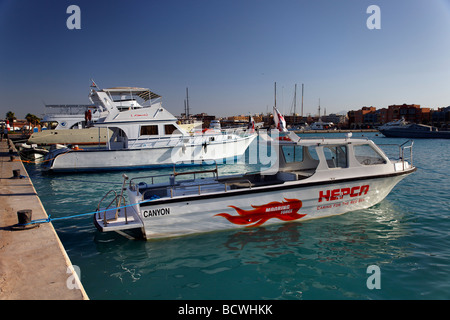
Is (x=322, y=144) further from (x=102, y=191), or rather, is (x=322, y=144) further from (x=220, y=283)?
(x=102, y=191)

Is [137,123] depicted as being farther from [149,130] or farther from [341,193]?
[341,193]

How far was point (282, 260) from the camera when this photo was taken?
6297 mm

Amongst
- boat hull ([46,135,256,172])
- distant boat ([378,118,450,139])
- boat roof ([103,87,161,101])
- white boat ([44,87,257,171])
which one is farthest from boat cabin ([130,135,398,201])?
distant boat ([378,118,450,139])

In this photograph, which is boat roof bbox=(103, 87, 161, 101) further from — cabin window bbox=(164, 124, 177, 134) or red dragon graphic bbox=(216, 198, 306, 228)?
red dragon graphic bbox=(216, 198, 306, 228)

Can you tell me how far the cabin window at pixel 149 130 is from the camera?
65.4ft

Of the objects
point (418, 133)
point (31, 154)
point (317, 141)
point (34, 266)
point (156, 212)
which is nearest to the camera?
point (34, 266)

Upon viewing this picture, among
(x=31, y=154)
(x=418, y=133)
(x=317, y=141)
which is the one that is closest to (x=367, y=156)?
(x=317, y=141)

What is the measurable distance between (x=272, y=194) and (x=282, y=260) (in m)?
1.90

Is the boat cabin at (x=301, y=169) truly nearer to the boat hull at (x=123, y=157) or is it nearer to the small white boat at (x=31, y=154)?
the boat hull at (x=123, y=157)

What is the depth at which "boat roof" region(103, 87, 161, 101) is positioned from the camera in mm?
20344

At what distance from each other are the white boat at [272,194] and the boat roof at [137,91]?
1385cm

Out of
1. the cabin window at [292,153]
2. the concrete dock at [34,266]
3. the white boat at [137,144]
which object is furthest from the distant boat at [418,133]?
the concrete dock at [34,266]
